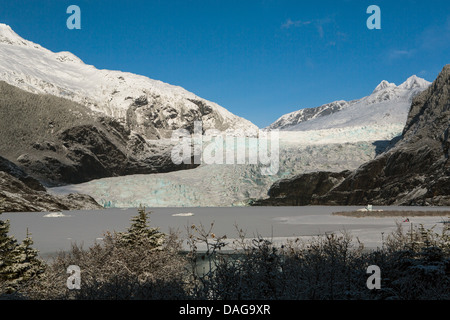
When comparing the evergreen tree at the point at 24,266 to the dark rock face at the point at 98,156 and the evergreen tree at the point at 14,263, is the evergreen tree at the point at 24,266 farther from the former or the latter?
the dark rock face at the point at 98,156

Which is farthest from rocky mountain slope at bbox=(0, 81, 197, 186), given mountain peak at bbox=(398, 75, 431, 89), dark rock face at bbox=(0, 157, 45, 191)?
mountain peak at bbox=(398, 75, 431, 89)

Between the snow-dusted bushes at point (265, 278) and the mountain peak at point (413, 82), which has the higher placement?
the mountain peak at point (413, 82)

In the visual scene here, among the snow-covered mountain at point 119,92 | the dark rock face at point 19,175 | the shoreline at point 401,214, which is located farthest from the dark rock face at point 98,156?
the shoreline at point 401,214

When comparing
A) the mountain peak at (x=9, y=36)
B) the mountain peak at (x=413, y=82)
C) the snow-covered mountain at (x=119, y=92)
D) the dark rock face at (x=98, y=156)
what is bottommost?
the dark rock face at (x=98, y=156)

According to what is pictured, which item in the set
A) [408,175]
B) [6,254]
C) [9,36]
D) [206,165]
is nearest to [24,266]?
[6,254]

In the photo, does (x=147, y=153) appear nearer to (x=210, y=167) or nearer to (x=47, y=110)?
(x=47, y=110)

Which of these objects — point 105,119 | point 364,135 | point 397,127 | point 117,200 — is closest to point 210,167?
point 117,200
